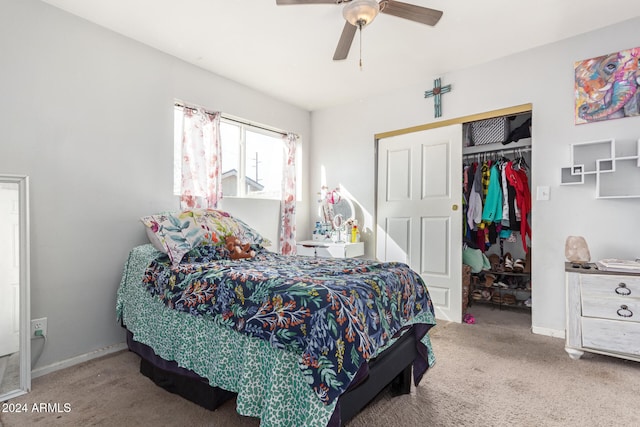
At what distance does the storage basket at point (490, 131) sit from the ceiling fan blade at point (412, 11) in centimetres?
208

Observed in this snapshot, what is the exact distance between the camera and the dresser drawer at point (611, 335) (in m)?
2.18

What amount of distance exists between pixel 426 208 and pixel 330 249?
1142 millimetres

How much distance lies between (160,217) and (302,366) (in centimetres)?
164

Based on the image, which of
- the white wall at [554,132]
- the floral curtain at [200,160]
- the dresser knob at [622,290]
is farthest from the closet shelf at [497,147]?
the floral curtain at [200,160]

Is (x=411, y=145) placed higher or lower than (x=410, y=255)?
higher

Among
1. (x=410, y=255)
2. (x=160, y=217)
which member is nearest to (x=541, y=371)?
(x=410, y=255)

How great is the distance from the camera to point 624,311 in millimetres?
2213

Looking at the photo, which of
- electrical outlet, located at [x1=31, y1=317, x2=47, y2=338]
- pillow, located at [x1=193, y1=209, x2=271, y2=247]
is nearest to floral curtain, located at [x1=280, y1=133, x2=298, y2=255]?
pillow, located at [x1=193, y1=209, x2=271, y2=247]

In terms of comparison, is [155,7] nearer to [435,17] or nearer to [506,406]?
[435,17]

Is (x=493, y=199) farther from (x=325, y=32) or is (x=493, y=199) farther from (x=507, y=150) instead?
(x=325, y=32)

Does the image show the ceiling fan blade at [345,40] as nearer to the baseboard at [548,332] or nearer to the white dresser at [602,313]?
the white dresser at [602,313]

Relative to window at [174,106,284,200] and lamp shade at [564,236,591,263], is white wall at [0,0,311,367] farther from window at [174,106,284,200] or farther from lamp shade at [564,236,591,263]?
lamp shade at [564,236,591,263]

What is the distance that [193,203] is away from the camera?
3.03 meters

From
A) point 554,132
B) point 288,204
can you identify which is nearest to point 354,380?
point 554,132
